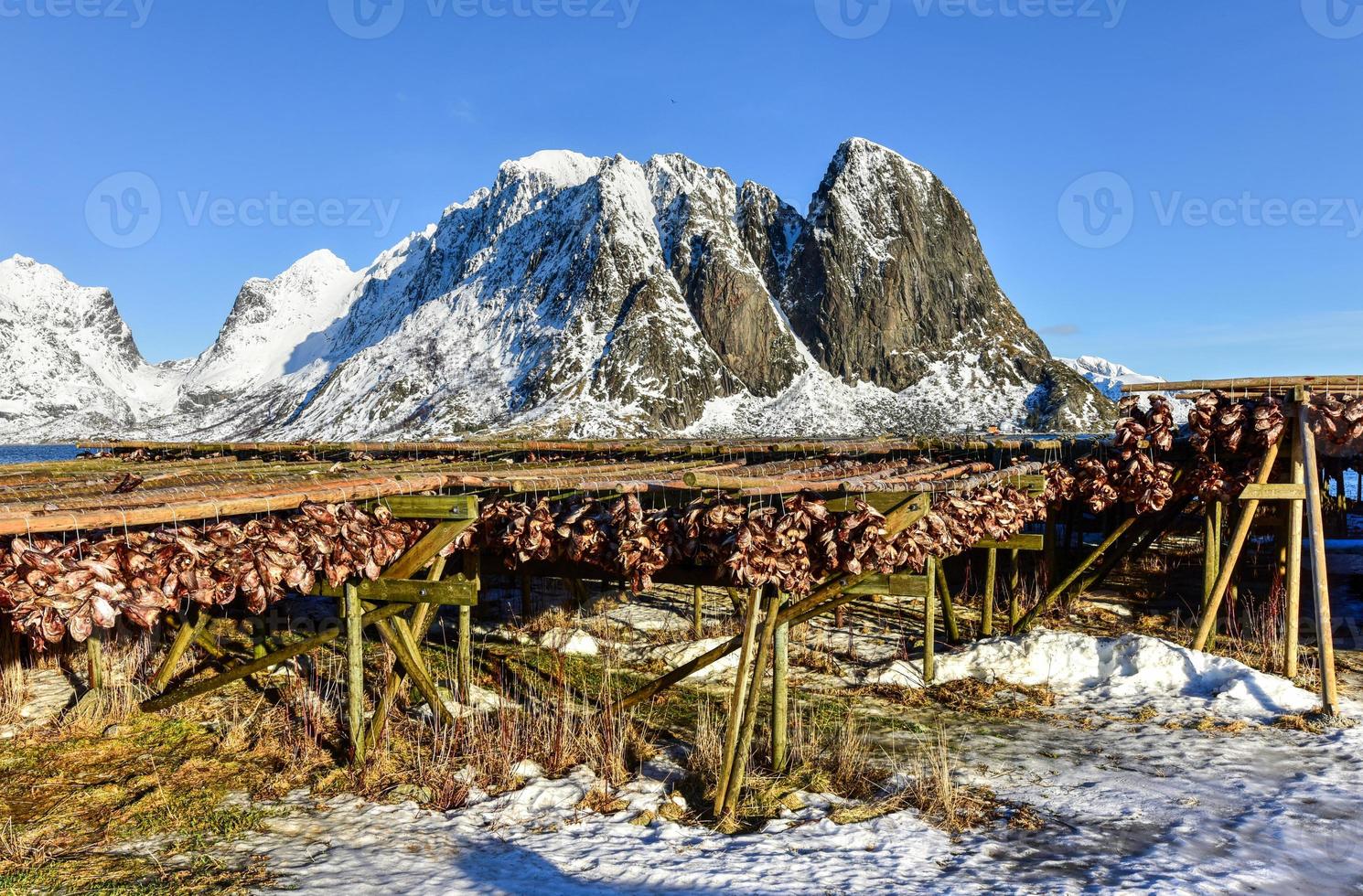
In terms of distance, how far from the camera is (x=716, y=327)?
413 ft

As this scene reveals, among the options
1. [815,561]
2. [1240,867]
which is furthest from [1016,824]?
[815,561]

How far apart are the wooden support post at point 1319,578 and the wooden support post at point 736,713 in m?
6.65

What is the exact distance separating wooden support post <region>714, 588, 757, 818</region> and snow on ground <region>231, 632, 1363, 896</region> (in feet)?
1.52

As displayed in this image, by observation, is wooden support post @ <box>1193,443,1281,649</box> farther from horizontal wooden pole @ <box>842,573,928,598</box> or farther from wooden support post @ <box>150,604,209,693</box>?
wooden support post @ <box>150,604,209,693</box>

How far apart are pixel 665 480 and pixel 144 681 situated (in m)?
7.11

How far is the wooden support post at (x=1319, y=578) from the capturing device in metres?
8.97

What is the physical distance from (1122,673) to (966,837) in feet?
18.0

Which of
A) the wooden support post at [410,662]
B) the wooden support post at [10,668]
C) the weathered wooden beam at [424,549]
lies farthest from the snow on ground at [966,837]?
the wooden support post at [10,668]

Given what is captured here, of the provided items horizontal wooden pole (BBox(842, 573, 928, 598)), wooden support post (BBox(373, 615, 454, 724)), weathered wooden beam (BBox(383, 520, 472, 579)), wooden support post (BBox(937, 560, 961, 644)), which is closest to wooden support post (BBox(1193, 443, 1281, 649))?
wooden support post (BBox(937, 560, 961, 644))

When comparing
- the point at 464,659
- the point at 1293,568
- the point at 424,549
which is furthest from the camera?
the point at 1293,568

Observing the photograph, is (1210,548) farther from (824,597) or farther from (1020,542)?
(824,597)

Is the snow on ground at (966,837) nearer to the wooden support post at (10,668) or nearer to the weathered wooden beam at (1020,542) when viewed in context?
the weathered wooden beam at (1020,542)

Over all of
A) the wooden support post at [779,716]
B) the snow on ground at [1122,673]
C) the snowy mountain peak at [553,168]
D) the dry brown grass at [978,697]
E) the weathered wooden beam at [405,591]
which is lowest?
the dry brown grass at [978,697]

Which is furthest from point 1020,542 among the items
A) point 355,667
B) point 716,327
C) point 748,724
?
point 716,327
